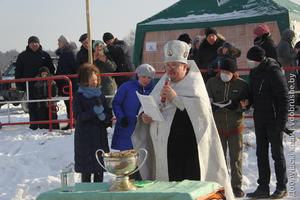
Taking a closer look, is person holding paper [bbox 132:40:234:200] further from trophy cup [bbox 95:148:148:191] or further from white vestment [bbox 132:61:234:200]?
trophy cup [bbox 95:148:148:191]

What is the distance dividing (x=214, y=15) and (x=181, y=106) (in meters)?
11.8

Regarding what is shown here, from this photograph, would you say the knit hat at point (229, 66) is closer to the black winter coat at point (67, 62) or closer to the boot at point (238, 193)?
the boot at point (238, 193)

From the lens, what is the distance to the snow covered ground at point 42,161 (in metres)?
9.04

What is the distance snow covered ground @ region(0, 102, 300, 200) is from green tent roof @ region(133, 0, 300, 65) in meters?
4.23

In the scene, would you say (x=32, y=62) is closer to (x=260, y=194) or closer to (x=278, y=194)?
(x=260, y=194)

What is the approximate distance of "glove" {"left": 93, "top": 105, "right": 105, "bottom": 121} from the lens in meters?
7.73

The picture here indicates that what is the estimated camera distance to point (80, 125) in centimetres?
781

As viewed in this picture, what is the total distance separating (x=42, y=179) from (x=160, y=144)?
3990 mm

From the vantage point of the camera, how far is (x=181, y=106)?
5605 millimetres

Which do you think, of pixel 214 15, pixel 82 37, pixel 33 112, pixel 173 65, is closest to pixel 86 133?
pixel 173 65

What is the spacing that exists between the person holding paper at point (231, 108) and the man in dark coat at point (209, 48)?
2.99 m

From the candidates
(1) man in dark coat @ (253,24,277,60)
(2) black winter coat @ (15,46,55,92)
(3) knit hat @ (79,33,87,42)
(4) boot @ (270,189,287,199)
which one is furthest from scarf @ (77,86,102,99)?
(2) black winter coat @ (15,46,55,92)

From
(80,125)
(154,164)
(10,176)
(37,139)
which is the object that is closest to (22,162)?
(10,176)

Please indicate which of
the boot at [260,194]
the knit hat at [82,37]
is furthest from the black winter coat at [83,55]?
the boot at [260,194]
